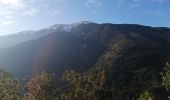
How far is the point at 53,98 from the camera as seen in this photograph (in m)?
95.6

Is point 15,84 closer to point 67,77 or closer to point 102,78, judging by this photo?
point 67,77

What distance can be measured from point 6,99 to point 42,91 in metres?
21.5

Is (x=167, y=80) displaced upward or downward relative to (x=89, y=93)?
upward

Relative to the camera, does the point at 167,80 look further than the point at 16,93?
No

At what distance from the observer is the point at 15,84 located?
72938mm

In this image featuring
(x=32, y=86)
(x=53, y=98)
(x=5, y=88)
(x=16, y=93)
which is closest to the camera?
(x=5, y=88)

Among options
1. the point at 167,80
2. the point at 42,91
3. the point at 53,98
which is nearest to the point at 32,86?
the point at 42,91

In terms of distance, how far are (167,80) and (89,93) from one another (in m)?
32.4

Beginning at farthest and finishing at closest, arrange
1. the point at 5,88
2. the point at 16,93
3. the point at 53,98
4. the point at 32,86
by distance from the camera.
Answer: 1. the point at 53,98
2. the point at 32,86
3. the point at 16,93
4. the point at 5,88

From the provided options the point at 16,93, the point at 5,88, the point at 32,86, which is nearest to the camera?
the point at 5,88

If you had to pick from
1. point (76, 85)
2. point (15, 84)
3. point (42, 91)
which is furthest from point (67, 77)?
point (15, 84)

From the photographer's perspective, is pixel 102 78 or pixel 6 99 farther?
pixel 102 78

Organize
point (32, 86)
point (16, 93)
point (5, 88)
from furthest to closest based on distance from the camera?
point (32, 86), point (16, 93), point (5, 88)

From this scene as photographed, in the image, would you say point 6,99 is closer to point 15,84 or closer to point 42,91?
point 15,84
